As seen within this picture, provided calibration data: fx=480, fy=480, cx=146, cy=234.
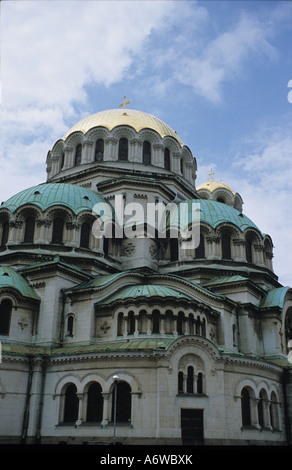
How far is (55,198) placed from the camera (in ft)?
110

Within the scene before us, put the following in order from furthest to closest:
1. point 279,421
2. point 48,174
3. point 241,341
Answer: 1. point 48,174
2. point 241,341
3. point 279,421

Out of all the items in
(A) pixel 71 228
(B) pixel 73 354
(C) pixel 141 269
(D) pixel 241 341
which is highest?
(A) pixel 71 228

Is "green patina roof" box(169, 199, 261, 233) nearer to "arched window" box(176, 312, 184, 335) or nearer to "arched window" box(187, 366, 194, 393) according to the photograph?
"arched window" box(176, 312, 184, 335)

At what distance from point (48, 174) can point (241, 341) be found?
76.6 ft

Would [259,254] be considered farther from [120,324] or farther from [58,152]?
[58,152]

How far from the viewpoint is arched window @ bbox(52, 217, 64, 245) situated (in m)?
32.4

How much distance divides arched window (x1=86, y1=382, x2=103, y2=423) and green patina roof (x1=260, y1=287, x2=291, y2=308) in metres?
13.4

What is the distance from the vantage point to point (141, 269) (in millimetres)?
32562

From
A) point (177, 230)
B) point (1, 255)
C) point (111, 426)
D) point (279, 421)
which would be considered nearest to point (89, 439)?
point (111, 426)

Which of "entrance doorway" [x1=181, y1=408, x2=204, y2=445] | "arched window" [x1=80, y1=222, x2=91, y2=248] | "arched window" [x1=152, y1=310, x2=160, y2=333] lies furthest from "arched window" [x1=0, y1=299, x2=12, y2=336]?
"entrance doorway" [x1=181, y1=408, x2=204, y2=445]

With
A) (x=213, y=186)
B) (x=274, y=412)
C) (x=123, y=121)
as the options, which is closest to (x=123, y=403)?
(x=274, y=412)

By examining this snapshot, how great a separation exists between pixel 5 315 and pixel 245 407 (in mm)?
14090

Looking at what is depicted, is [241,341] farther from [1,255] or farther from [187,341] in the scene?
[1,255]

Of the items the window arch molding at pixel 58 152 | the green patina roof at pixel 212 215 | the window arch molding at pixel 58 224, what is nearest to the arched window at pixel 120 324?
the window arch molding at pixel 58 224
